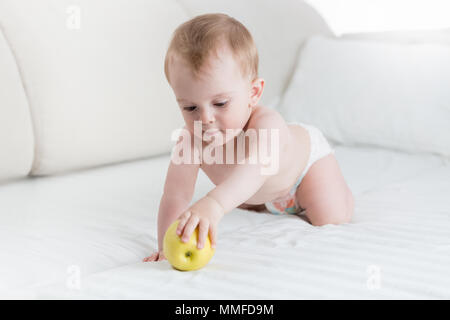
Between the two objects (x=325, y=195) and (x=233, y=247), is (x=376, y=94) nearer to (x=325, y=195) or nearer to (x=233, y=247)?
(x=325, y=195)

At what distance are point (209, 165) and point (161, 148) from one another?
2.30ft

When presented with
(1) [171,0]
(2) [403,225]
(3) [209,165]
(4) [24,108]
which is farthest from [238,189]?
(1) [171,0]

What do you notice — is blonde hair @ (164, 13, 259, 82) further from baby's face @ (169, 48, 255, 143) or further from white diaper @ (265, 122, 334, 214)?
white diaper @ (265, 122, 334, 214)

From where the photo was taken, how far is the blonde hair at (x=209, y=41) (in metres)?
0.97

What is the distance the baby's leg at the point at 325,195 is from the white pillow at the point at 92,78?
69cm

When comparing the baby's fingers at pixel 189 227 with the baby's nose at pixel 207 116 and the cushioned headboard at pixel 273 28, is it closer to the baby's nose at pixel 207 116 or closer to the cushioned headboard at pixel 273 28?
the baby's nose at pixel 207 116

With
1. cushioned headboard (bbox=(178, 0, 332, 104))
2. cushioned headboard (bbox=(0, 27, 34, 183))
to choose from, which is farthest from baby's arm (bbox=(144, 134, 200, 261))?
cushioned headboard (bbox=(178, 0, 332, 104))

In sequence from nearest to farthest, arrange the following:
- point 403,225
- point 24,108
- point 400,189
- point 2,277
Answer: point 2,277, point 403,225, point 400,189, point 24,108

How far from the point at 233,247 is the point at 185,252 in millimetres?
168

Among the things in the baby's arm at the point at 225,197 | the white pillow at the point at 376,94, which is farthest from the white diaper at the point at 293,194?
the white pillow at the point at 376,94

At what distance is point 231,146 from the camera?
1.16 meters

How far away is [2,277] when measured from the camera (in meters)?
0.87

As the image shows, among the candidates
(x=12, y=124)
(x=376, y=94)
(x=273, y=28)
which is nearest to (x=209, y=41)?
(x=12, y=124)

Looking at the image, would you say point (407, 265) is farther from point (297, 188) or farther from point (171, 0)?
point (171, 0)
